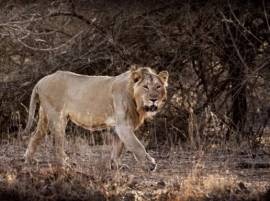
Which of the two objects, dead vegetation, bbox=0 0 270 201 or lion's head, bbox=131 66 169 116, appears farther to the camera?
dead vegetation, bbox=0 0 270 201

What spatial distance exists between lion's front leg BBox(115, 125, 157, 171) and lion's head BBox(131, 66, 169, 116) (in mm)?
290

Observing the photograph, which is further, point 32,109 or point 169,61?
point 169,61

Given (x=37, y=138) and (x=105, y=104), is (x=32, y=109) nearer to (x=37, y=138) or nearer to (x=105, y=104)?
(x=37, y=138)

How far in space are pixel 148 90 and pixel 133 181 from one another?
1131 millimetres

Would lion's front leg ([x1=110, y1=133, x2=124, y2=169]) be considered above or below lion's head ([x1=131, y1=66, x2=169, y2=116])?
below

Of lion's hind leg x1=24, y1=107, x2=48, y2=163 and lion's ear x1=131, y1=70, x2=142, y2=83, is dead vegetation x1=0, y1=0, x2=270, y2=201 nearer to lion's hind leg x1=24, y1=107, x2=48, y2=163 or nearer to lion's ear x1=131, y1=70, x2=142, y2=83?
lion's hind leg x1=24, y1=107, x2=48, y2=163

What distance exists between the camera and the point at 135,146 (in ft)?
29.5

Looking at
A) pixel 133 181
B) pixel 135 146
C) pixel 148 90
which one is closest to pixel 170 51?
pixel 148 90

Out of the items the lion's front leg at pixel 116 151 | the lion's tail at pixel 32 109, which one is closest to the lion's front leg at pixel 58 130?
the lion's tail at pixel 32 109

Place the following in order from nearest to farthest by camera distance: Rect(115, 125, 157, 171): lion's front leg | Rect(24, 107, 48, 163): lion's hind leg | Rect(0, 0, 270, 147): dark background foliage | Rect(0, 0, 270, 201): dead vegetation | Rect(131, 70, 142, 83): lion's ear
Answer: Rect(115, 125, 157, 171): lion's front leg, Rect(131, 70, 142, 83): lion's ear, Rect(24, 107, 48, 163): lion's hind leg, Rect(0, 0, 270, 201): dead vegetation, Rect(0, 0, 270, 147): dark background foliage

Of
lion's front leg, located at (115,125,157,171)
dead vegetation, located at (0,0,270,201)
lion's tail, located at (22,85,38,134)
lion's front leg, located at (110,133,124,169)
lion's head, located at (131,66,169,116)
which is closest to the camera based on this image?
lion's front leg, located at (115,125,157,171)

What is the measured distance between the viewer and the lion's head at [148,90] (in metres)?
9.02

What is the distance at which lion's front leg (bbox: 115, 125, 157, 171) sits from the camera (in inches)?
351

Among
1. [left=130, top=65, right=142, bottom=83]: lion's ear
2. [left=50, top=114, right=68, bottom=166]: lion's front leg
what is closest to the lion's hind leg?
[left=50, top=114, right=68, bottom=166]: lion's front leg
